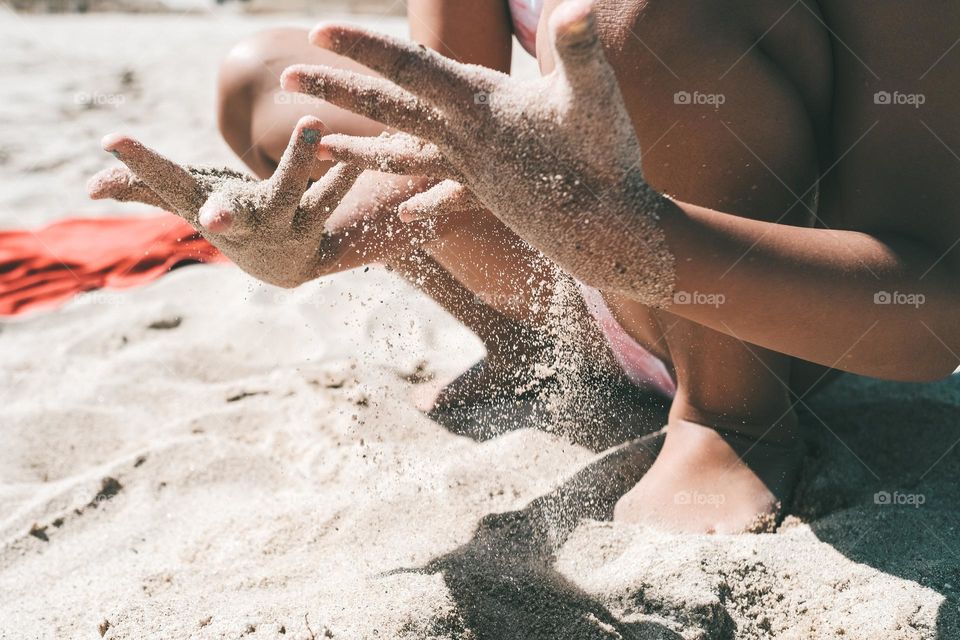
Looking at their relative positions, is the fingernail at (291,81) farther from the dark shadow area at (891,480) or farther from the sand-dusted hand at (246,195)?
the dark shadow area at (891,480)

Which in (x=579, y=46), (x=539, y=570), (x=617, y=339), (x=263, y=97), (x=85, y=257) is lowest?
(x=85, y=257)

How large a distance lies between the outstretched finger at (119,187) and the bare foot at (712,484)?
3.19ft

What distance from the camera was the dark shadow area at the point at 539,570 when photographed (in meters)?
1.20

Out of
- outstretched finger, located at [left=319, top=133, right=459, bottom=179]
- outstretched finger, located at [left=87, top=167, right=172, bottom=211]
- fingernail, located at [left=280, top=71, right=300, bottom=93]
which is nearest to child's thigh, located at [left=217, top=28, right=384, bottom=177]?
outstretched finger, located at [left=87, top=167, right=172, bottom=211]

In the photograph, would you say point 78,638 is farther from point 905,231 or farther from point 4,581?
point 905,231

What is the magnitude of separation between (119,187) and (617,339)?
1030 millimetres

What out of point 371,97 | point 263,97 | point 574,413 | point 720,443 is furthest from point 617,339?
point 263,97

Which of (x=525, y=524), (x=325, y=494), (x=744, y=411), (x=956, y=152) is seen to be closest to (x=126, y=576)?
(x=325, y=494)

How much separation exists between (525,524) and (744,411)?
465 millimetres

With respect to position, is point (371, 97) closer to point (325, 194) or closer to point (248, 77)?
point (325, 194)

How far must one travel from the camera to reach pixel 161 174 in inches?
50.1

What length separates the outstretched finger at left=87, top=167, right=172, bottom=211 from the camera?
1.28m

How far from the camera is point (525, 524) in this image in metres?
1.48

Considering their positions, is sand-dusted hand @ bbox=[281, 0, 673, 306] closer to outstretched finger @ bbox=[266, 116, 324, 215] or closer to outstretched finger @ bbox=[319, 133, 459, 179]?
outstretched finger @ bbox=[319, 133, 459, 179]
